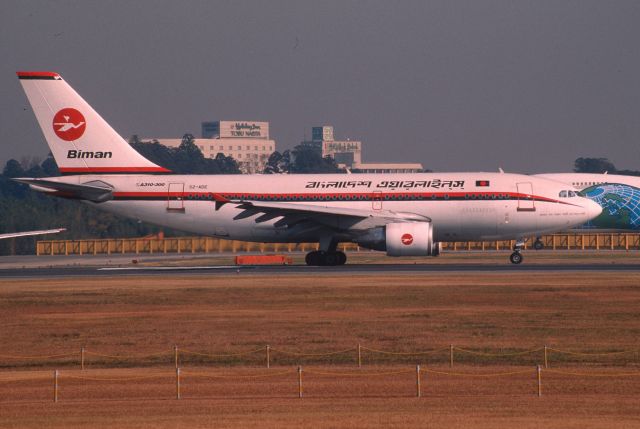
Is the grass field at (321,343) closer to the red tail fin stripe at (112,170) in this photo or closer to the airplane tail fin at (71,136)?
the red tail fin stripe at (112,170)

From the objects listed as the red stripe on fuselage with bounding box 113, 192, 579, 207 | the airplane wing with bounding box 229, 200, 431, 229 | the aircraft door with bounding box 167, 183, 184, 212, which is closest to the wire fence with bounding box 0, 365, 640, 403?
the airplane wing with bounding box 229, 200, 431, 229

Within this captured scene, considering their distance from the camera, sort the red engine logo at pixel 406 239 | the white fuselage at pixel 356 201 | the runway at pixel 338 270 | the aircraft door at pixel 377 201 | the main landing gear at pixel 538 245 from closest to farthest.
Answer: the red engine logo at pixel 406 239, the runway at pixel 338 270, the white fuselage at pixel 356 201, the aircraft door at pixel 377 201, the main landing gear at pixel 538 245

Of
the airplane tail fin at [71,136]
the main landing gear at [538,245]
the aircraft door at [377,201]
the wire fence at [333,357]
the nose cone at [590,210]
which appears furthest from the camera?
the main landing gear at [538,245]

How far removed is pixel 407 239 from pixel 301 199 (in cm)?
639

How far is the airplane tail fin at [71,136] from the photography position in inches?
2185

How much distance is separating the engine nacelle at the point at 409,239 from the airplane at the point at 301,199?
0.15 ft

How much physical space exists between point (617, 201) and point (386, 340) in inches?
2233

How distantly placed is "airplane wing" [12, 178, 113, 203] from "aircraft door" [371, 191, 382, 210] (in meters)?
13.0

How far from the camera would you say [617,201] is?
82.7 metres

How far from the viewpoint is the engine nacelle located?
49875 millimetres

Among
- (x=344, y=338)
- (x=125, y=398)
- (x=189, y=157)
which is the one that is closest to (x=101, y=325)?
(x=344, y=338)

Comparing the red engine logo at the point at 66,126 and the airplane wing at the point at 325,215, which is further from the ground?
the red engine logo at the point at 66,126

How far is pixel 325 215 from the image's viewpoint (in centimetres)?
5125

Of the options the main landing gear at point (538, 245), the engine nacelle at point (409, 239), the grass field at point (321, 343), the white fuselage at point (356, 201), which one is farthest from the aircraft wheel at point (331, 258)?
the main landing gear at point (538, 245)
